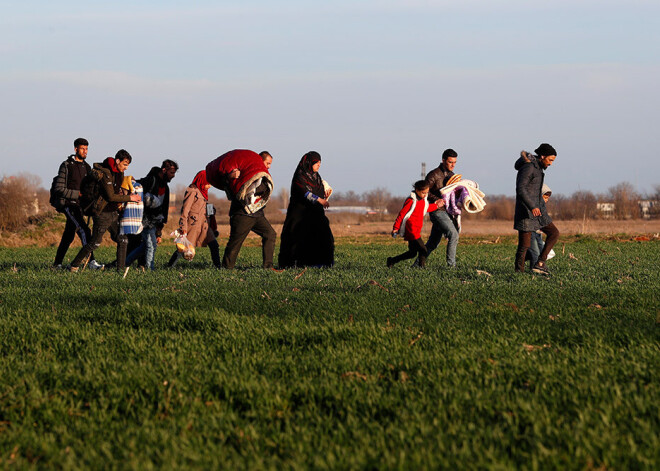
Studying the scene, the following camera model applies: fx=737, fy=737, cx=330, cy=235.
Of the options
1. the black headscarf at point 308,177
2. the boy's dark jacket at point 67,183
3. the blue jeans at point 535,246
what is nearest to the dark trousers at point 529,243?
the blue jeans at point 535,246

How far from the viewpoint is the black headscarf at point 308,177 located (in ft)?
40.8

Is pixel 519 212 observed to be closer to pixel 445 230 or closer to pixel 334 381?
pixel 445 230

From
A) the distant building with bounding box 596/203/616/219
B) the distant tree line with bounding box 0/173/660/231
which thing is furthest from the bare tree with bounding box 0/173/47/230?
the distant building with bounding box 596/203/616/219

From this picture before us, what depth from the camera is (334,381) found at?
4.67 meters

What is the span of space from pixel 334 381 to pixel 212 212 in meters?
8.85

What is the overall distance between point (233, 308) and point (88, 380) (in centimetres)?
296

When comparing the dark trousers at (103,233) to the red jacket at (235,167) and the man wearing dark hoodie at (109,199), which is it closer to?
the man wearing dark hoodie at (109,199)

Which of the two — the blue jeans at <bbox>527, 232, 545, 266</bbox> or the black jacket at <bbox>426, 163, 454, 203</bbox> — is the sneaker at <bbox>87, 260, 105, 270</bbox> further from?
the blue jeans at <bbox>527, 232, 545, 266</bbox>

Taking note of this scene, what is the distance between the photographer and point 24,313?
7.72 metres

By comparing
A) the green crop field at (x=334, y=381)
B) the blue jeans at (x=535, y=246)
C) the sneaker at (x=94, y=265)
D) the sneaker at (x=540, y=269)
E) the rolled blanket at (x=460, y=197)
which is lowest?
the sneaker at (x=94, y=265)

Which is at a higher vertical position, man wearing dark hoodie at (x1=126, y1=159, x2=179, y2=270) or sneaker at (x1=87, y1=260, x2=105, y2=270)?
man wearing dark hoodie at (x1=126, y1=159, x2=179, y2=270)

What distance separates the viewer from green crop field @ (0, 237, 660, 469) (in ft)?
11.7

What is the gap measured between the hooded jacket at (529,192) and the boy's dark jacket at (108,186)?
6.44 meters

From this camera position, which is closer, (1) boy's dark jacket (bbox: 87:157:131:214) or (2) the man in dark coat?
(1) boy's dark jacket (bbox: 87:157:131:214)
